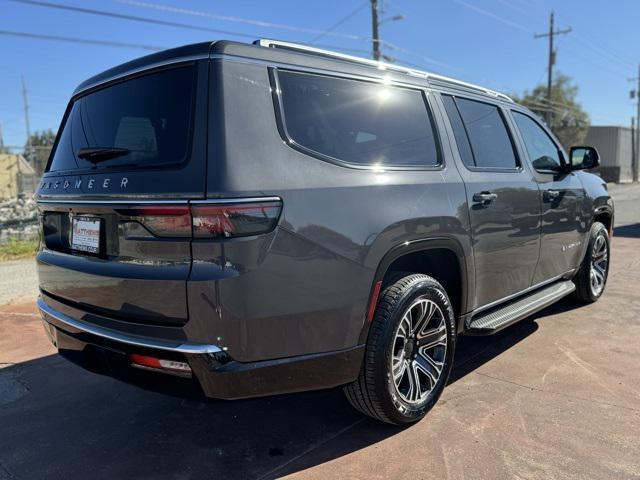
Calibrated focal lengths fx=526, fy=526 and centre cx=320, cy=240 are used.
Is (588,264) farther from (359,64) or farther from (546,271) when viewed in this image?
(359,64)

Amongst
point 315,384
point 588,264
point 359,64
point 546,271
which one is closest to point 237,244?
point 315,384

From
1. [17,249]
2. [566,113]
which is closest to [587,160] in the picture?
[17,249]

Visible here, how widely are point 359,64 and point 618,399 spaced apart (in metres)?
2.70

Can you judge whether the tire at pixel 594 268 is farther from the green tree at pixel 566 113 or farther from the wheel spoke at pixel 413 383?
the green tree at pixel 566 113

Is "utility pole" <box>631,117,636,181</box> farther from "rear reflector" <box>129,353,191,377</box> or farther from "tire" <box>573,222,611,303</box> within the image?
"rear reflector" <box>129,353,191,377</box>

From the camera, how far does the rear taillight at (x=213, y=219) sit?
2248 mm

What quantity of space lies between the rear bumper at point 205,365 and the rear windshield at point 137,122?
0.84 meters

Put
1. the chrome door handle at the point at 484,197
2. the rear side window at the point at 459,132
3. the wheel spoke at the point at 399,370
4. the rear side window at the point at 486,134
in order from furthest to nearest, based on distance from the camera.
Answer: the rear side window at the point at 486,134
the rear side window at the point at 459,132
the chrome door handle at the point at 484,197
the wheel spoke at the point at 399,370

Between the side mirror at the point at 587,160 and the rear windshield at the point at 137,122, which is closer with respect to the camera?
the rear windshield at the point at 137,122

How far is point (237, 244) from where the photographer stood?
225cm

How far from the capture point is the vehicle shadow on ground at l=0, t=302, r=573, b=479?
279cm

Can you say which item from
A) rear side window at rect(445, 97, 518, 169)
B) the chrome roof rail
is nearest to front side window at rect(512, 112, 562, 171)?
rear side window at rect(445, 97, 518, 169)

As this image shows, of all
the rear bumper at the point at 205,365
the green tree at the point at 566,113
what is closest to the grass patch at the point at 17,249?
the rear bumper at the point at 205,365

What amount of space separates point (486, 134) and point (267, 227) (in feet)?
7.64
